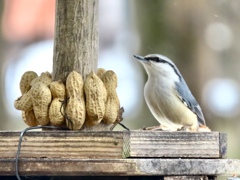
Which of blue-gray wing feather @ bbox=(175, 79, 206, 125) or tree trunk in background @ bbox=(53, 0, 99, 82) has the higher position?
tree trunk in background @ bbox=(53, 0, 99, 82)

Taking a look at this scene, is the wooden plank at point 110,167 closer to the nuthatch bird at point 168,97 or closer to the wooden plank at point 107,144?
the wooden plank at point 107,144

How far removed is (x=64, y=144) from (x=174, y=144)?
12.2 inches

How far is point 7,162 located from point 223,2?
464 centimetres

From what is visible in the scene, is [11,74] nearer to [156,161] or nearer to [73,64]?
[73,64]

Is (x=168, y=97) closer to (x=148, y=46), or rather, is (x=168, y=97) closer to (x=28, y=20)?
(x=28, y=20)

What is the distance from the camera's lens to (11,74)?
20.6 ft

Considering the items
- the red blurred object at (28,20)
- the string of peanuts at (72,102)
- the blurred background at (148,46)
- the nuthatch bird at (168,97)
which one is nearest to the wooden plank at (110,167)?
the string of peanuts at (72,102)

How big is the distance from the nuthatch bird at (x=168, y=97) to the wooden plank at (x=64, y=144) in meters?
0.78

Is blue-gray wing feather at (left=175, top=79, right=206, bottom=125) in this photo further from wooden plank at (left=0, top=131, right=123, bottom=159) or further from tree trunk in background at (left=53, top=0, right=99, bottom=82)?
wooden plank at (left=0, top=131, right=123, bottom=159)

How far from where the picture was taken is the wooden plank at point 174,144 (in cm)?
201

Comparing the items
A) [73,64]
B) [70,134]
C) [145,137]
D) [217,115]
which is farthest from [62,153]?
[217,115]

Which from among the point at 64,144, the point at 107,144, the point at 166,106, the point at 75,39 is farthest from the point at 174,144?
the point at 166,106

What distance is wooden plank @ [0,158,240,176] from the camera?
198cm

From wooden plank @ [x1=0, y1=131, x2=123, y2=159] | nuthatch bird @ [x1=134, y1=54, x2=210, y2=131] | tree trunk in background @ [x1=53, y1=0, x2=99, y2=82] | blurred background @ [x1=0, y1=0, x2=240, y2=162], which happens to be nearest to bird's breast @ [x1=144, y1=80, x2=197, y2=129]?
nuthatch bird @ [x1=134, y1=54, x2=210, y2=131]
